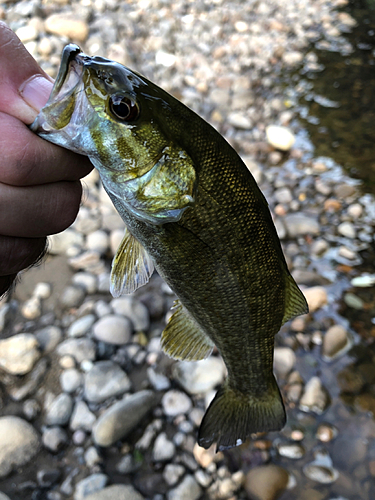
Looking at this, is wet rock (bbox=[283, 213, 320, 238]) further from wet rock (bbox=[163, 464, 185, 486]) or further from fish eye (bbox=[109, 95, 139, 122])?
fish eye (bbox=[109, 95, 139, 122])

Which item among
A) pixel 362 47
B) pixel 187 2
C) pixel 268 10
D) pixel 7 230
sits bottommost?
pixel 362 47

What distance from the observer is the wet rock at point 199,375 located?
303cm

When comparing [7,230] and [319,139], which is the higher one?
[7,230]

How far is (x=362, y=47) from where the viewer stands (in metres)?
8.21

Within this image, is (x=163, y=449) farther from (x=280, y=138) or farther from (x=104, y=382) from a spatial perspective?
(x=280, y=138)

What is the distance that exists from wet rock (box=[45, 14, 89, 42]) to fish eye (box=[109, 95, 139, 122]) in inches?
214

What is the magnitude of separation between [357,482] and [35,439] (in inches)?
87.1

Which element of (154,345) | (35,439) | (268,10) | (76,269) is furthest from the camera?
(268,10)

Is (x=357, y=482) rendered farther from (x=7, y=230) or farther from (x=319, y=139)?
(x=319, y=139)

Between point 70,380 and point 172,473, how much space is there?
96 centimetres

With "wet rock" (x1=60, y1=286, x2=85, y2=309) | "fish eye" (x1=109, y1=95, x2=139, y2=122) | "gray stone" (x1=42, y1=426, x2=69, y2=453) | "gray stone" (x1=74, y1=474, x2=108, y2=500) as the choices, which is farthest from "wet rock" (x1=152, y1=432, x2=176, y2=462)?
"fish eye" (x1=109, y1=95, x2=139, y2=122)

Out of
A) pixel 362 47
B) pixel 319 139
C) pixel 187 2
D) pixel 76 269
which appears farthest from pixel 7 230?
pixel 362 47

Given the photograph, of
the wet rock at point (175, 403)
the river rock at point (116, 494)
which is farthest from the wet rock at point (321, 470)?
the river rock at point (116, 494)

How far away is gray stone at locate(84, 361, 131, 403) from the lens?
2854 millimetres
